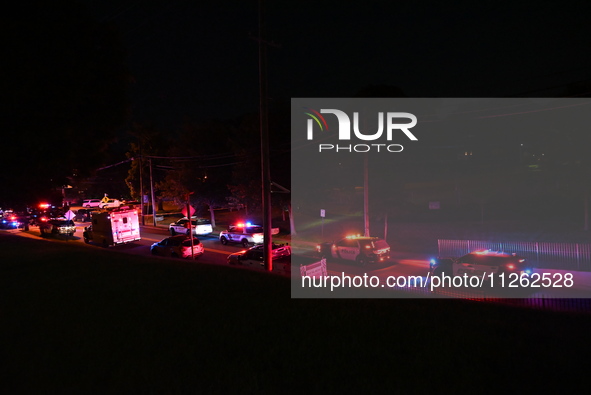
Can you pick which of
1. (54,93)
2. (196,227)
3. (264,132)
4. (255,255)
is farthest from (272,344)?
(196,227)

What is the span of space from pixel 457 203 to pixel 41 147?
110 feet

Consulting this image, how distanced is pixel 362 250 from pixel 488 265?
20.7 feet

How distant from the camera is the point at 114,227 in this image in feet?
86.4

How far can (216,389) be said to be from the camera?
4609 mm

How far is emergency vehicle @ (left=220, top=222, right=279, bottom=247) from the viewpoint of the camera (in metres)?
25.7

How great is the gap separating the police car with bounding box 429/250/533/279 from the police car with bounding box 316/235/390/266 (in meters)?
4.59

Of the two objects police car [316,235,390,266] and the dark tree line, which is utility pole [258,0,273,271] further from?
police car [316,235,390,266]

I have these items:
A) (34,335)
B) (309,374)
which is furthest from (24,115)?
(309,374)

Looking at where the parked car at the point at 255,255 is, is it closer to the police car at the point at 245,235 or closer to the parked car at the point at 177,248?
the parked car at the point at 177,248

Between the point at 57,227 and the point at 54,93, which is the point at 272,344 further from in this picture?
the point at 57,227

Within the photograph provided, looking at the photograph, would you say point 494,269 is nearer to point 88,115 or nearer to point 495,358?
point 495,358

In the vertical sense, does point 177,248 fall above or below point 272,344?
below

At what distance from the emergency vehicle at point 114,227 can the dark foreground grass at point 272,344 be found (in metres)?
18.3

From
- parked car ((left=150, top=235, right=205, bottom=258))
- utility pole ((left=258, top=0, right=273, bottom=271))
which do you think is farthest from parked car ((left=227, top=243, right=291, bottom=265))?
parked car ((left=150, top=235, right=205, bottom=258))
